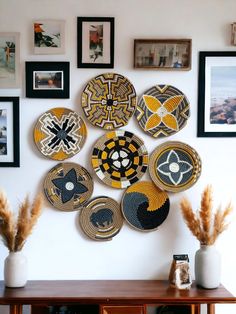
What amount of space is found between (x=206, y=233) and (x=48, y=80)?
1.30 metres

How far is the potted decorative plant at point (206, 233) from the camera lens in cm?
249

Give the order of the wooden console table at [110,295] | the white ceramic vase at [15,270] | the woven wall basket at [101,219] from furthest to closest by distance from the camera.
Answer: the woven wall basket at [101,219] → the white ceramic vase at [15,270] → the wooden console table at [110,295]

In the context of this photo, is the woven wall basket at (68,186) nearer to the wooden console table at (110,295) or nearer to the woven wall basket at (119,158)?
the woven wall basket at (119,158)

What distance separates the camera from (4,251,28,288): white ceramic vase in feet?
8.11

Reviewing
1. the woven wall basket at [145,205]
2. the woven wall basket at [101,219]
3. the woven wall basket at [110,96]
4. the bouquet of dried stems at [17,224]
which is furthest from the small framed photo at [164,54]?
the bouquet of dried stems at [17,224]

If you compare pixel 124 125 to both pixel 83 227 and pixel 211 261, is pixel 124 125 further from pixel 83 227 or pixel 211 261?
pixel 211 261

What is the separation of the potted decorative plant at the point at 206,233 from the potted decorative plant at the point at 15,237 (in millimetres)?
881

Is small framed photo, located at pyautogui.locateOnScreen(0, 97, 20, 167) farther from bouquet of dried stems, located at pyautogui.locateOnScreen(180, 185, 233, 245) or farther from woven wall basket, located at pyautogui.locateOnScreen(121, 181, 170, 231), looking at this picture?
bouquet of dried stems, located at pyautogui.locateOnScreen(180, 185, 233, 245)

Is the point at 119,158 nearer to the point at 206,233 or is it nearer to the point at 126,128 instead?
the point at 126,128

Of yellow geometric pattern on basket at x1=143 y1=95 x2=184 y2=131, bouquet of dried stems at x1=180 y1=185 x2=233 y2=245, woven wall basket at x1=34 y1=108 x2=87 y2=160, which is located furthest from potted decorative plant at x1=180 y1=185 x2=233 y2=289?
woven wall basket at x1=34 y1=108 x2=87 y2=160

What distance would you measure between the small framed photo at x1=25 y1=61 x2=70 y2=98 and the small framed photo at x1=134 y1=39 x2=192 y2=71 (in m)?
0.44

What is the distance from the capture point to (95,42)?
2.70 metres

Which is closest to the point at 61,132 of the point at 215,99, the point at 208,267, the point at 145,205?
the point at 145,205

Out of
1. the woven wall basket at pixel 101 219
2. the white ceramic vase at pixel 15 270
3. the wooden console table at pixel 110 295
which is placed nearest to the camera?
the wooden console table at pixel 110 295
